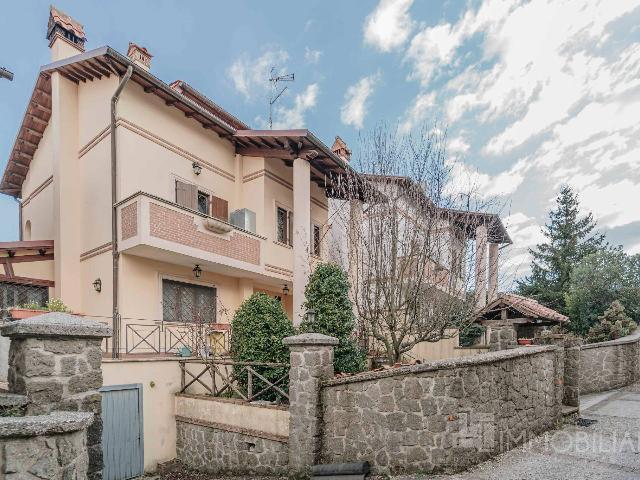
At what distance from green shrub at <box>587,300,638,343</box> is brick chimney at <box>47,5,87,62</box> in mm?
19794

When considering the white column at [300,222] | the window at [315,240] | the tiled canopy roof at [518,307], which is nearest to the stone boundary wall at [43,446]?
the white column at [300,222]

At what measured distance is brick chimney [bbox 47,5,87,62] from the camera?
11.2m

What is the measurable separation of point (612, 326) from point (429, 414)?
13.0m

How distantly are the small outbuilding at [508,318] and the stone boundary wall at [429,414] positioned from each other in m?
3.88

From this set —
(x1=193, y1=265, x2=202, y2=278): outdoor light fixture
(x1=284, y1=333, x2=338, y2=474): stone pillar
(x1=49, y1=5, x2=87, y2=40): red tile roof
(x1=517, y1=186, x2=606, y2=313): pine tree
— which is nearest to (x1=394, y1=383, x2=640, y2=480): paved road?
(x1=284, y1=333, x2=338, y2=474): stone pillar

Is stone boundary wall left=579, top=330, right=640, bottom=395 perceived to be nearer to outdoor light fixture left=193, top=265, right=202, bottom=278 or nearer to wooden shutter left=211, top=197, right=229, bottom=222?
outdoor light fixture left=193, top=265, right=202, bottom=278

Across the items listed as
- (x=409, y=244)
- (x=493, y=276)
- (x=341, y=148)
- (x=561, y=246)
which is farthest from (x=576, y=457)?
(x=561, y=246)

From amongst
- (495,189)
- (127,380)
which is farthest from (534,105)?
(127,380)

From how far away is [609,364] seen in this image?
1266 cm

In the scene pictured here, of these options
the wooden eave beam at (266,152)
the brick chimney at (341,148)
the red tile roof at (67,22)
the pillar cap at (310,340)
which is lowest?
the pillar cap at (310,340)

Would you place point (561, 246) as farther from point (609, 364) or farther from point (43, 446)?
point (43, 446)

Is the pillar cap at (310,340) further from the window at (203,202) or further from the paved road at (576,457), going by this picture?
the window at (203,202)

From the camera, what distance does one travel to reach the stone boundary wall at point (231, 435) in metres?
7.10

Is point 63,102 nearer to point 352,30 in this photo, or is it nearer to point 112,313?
point 112,313
